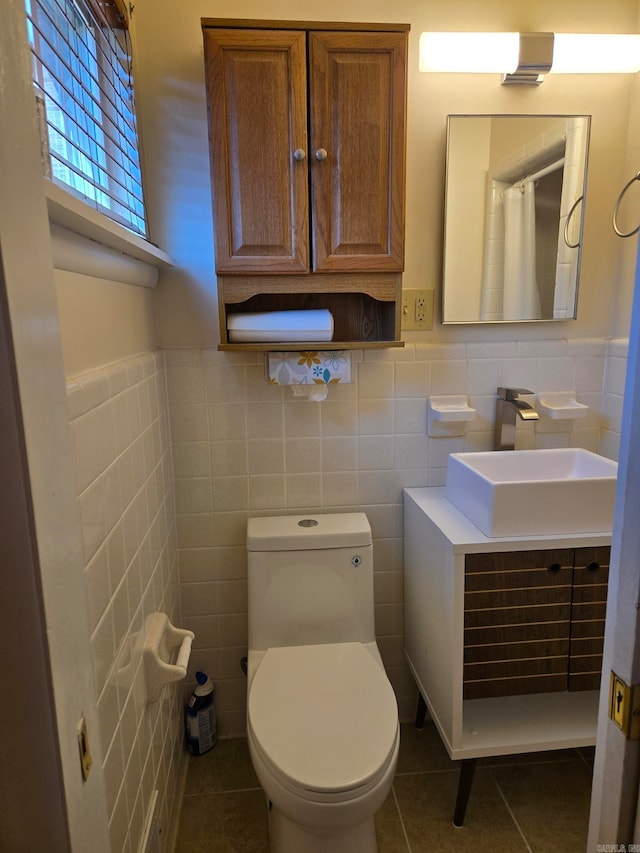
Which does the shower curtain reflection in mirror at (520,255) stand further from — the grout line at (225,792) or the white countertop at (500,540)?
the grout line at (225,792)

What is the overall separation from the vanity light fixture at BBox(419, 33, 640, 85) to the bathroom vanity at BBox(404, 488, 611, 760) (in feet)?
4.37

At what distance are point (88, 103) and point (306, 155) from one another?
55cm

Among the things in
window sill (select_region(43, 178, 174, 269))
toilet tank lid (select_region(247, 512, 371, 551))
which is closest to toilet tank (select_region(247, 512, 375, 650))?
toilet tank lid (select_region(247, 512, 371, 551))

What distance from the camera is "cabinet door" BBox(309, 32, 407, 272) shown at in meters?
1.48

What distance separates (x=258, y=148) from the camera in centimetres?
151

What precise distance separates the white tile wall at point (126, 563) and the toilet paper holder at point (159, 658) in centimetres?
4

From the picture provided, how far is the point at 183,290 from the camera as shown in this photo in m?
1.77

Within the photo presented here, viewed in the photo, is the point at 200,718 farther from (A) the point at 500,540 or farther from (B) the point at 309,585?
(A) the point at 500,540

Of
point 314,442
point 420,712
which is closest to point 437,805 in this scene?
point 420,712

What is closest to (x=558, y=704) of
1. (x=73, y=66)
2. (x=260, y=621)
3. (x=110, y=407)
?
(x=260, y=621)

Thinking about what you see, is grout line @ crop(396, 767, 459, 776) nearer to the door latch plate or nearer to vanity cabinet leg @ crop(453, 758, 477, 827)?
vanity cabinet leg @ crop(453, 758, 477, 827)

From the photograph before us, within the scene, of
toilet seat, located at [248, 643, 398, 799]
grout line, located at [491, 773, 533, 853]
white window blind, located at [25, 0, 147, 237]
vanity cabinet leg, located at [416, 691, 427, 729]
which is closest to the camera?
white window blind, located at [25, 0, 147, 237]

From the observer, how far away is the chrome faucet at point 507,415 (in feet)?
6.07

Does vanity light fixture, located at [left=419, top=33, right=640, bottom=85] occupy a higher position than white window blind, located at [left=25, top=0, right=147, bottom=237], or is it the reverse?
vanity light fixture, located at [left=419, top=33, right=640, bottom=85]
